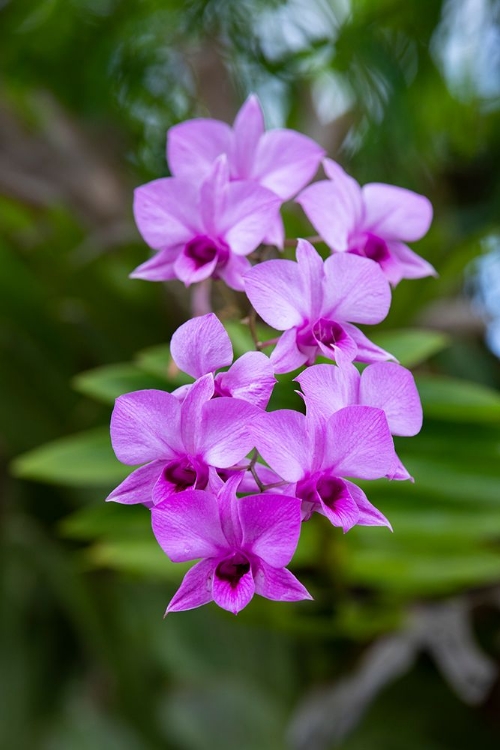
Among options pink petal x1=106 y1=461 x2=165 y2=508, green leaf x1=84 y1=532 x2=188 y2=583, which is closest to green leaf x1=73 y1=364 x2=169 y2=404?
green leaf x1=84 y1=532 x2=188 y2=583

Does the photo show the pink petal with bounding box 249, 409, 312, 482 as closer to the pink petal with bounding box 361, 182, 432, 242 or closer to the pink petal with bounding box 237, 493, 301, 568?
the pink petal with bounding box 237, 493, 301, 568

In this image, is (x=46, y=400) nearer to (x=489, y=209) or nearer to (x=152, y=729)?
(x=152, y=729)

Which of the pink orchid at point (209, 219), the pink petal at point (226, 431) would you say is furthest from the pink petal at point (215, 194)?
the pink petal at point (226, 431)

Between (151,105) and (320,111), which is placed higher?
(151,105)

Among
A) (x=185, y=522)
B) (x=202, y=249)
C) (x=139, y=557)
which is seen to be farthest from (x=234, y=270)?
(x=139, y=557)

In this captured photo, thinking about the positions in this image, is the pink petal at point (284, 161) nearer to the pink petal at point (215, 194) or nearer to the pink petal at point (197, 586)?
the pink petal at point (215, 194)

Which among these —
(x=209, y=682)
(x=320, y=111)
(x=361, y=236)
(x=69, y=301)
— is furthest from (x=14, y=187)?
(x=361, y=236)
